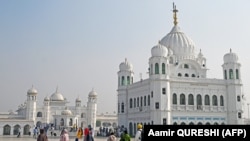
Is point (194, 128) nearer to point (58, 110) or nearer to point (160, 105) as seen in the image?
point (160, 105)

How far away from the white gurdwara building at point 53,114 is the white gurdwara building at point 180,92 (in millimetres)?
19123

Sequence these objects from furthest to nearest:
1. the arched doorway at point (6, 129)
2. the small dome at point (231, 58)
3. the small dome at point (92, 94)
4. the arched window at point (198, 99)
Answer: the small dome at point (92, 94) < the arched doorway at point (6, 129) < the small dome at point (231, 58) < the arched window at point (198, 99)

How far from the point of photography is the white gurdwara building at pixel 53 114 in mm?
52281

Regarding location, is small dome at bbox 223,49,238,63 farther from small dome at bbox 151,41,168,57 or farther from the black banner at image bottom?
the black banner at image bottom

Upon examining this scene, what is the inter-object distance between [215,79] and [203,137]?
110 ft

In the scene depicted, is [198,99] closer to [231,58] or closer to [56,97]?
[231,58]

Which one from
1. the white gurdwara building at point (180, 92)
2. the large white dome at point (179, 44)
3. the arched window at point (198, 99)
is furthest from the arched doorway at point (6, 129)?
the arched window at point (198, 99)

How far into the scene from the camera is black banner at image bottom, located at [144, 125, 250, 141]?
251 inches

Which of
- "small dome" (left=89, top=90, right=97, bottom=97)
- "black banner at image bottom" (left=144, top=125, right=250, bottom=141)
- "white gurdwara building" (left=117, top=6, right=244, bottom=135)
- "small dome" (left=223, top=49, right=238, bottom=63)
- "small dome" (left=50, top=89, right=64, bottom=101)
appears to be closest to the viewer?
"black banner at image bottom" (left=144, top=125, right=250, bottom=141)

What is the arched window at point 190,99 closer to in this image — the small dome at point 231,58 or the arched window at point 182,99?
the arched window at point 182,99

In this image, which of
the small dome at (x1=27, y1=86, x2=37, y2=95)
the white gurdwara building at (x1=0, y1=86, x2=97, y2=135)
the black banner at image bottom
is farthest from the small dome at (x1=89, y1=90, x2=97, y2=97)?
the black banner at image bottom

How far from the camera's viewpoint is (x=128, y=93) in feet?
138

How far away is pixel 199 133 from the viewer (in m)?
6.41

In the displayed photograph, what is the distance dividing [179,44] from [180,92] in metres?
7.83
